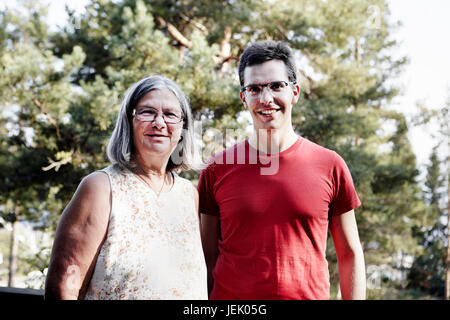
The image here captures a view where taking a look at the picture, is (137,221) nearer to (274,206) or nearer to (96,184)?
(96,184)

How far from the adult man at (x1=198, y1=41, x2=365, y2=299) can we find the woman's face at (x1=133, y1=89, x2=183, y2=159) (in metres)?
0.34

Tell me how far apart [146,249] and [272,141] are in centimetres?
64

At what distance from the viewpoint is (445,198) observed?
46.6 feet

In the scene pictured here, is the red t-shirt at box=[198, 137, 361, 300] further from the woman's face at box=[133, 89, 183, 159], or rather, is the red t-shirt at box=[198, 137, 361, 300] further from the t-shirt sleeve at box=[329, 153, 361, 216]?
the woman's face at box=[133, 89, 183, 159]

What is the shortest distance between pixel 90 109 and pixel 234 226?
5.14m

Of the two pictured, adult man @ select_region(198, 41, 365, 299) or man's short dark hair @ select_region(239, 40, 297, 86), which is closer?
adult man @ select_region(198, 41, 365, 299)

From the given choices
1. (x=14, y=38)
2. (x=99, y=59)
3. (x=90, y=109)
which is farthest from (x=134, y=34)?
(x=14, y=38)

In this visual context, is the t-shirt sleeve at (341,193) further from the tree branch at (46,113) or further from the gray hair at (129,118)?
the tree branch at (46,113)

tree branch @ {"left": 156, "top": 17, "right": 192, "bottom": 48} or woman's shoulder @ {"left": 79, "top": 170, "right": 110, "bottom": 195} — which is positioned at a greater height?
tree branch @ {"left": 156, "top": 17, "right": 192, "bottom": 48}

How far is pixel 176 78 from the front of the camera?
19.7 ft

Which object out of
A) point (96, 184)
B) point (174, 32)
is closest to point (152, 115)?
point (96, 184)

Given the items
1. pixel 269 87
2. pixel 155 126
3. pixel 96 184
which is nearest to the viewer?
pixel 96 184

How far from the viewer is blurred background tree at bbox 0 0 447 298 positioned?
6090 mm

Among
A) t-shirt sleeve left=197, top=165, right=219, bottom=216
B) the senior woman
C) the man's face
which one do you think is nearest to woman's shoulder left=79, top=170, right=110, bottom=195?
the senior woman
